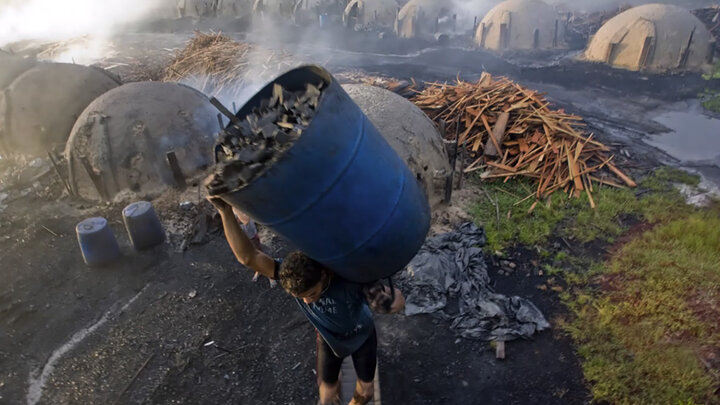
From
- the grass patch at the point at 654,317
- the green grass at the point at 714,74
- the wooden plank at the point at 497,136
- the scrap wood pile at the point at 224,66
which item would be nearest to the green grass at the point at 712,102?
the green grass at the point at 714,74

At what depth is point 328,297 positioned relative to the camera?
10.4 feet

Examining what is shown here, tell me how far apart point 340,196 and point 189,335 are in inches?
161

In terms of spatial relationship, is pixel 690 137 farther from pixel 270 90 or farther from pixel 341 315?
pixel 270 90

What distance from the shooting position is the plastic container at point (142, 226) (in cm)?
687

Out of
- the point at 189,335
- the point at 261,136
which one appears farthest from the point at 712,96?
the point at 189,335

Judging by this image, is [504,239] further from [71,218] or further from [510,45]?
[510,45]

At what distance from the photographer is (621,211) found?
766 cm

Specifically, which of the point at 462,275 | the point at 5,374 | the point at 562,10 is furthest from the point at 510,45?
the point at 5,374

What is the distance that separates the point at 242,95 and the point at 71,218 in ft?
17.6

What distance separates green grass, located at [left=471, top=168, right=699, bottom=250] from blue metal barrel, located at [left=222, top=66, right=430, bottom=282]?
443 centimetres

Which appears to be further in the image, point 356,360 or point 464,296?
point 464,296

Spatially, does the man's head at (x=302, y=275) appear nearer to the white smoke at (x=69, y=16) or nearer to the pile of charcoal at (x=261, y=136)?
the pile of charcoal at (x=261, y=136)

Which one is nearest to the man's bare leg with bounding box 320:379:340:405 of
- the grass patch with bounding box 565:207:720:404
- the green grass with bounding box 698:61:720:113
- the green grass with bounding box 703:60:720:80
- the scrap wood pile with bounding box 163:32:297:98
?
the grass patch with bounding box 565:207:720:404

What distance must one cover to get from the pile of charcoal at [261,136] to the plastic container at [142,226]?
481cm
